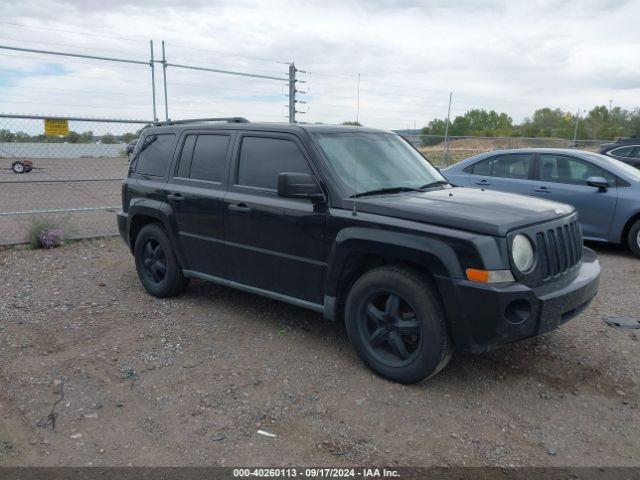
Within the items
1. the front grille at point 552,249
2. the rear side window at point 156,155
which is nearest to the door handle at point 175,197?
the rear side window at point 156,155

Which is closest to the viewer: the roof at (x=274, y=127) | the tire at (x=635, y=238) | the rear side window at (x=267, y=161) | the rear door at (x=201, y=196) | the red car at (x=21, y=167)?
the rear side window at (x=267, y=161)

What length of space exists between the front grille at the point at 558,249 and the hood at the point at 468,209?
110mm

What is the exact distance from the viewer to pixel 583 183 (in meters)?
7.98

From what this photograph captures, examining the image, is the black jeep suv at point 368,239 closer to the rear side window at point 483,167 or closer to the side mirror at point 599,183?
the side mirror at point 599,183

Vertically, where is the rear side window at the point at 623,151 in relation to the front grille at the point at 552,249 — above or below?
above

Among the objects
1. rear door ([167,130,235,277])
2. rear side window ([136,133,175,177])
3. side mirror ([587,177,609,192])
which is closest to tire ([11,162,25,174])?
rear side window ([136,133,175,177])

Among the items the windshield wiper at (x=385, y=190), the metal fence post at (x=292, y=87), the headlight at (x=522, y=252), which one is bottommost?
the headlight at (x=522, y=252)

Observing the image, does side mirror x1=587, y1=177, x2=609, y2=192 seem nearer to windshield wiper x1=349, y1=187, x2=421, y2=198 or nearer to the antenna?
windshield wiper x1=349, y1=187, x2=421, y2=198

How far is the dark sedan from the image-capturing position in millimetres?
7688

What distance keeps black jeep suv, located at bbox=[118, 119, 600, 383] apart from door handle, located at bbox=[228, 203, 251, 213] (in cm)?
1

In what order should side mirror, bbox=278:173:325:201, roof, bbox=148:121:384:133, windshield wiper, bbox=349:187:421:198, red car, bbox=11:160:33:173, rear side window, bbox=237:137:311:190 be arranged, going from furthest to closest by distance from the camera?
1. red car, bbox=11:160:33:173
2. roof, bbox=148:121:384:133
3. rear side window, bbox=237:137:311:190
4. windshield wiper, bbox=349:187:421:198
5. side mirror, bbox=278:173:325:201

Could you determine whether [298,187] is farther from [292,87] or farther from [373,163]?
[292,87]

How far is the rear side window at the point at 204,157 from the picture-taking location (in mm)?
5141

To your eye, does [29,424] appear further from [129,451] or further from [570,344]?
[570,344]
